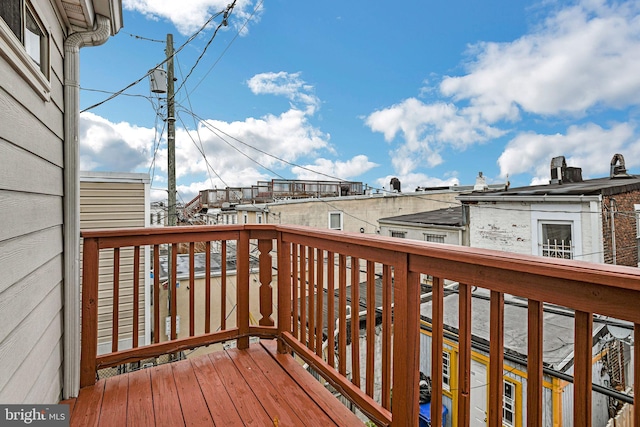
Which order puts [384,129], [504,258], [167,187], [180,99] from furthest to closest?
1. [384,129]
2. [180,99]
3. [167,187]
4. [504,258]

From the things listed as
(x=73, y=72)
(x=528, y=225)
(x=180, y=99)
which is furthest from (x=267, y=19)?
(x=528, y=225)

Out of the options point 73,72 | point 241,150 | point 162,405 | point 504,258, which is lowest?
point 162,405

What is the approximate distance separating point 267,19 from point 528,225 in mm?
7622

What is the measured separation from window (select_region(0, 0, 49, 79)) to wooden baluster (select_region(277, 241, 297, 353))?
149 cm

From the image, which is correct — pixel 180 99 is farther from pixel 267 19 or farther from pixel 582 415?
pixel 582 415

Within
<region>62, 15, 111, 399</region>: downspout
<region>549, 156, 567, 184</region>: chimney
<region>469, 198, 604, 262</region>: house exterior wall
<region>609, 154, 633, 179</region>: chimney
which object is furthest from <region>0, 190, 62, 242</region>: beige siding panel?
<region>549, 156, 567, 184</region>: chimney

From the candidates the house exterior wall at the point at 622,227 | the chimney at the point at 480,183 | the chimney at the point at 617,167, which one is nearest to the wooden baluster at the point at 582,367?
the house exterior wall at the point at 622,227

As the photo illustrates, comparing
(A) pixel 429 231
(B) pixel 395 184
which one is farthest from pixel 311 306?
(B) pixel 395 184

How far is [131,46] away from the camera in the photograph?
7.04 meters

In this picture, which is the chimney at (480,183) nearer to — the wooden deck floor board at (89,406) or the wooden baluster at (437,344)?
the wooden baluster at (437,344)

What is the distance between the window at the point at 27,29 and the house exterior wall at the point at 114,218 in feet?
12.8

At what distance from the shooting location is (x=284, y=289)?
218 cm

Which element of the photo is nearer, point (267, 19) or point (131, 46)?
point (131, 46)

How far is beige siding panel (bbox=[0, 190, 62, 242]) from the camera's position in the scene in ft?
3.35
